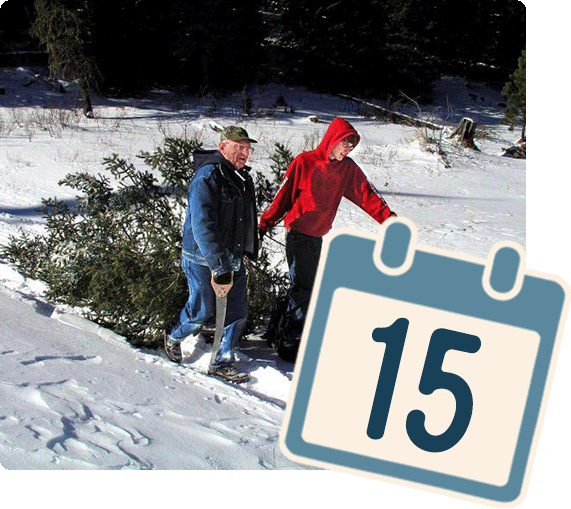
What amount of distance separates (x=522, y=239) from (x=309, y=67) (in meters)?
2.63

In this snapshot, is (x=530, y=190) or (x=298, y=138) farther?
(x=298, y=138)

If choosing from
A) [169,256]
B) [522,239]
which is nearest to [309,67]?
[522,239]

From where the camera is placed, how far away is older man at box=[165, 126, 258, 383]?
3721mm

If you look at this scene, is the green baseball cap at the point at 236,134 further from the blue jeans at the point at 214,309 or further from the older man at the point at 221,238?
the blue jeans at the point at 214,309

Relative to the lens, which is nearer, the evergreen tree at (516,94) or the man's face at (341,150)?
the man's face at (341,150)

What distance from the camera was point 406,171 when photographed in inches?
Result: 307

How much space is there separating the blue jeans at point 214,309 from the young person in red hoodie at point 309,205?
0.39m

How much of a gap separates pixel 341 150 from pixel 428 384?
7.45 feet

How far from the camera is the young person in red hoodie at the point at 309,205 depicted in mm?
4055

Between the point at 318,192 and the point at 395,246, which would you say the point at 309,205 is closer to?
the point at 318,192

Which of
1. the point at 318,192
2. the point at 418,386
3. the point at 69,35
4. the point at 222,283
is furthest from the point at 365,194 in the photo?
the point at 69,35

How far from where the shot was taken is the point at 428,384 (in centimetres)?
190

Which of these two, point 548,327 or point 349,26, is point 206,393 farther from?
point 349,26

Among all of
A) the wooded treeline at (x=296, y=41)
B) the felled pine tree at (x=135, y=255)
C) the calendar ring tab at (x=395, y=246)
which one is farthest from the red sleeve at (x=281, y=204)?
the calendar ring tab at (x=395, y=246)
